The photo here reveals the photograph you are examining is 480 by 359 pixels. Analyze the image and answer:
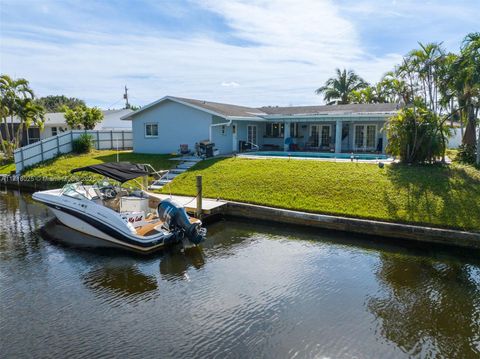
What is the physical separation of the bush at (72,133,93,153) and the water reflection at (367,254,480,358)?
21785 mm

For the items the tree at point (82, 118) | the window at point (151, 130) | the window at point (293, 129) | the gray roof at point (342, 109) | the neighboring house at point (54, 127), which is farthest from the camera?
the neighboring house at point (54, 127)

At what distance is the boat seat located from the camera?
33.0ft

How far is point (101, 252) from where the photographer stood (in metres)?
10.0

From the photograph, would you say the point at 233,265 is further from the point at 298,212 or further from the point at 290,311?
the point at 298,212

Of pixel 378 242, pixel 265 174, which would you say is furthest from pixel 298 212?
pixel 265 174

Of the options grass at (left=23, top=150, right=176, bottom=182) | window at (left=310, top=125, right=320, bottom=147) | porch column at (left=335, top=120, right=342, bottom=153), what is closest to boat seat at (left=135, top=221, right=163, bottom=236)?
grass at (left=23, top=150, right=176, bottom=182)

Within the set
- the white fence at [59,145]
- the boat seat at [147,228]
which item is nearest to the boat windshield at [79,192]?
the boat seat at [147,228]

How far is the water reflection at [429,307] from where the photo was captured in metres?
5.96

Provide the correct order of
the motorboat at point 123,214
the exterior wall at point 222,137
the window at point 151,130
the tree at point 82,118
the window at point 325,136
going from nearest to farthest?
the motorboat at point 123,214
the exterior wall at point 222,137
the window at point 151,130
the window at point 325,136
the tree at point 82,118

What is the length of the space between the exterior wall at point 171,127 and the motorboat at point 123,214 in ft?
35.8

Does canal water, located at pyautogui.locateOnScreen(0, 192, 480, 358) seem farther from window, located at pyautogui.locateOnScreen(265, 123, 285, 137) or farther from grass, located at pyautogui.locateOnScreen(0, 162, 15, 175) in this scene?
window, located at pyautogui.locateOnScreen(265, 123, 285, 137)

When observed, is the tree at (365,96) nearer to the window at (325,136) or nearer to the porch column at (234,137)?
the window at (325,136)

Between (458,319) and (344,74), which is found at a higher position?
(344,74)

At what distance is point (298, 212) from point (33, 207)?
1113cm
